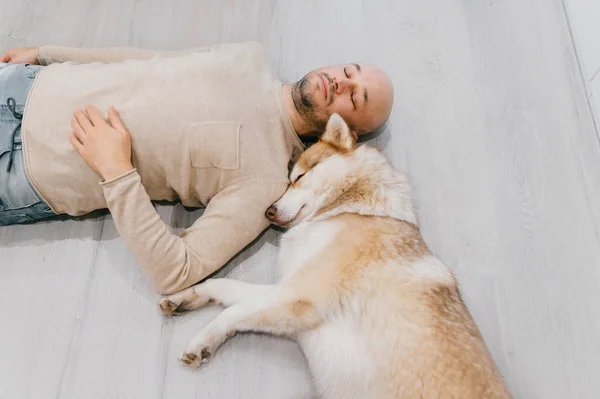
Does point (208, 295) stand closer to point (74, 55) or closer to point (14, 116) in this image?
point (14, 116)

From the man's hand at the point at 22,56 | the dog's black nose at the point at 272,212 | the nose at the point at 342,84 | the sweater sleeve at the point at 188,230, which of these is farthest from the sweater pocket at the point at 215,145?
the man's hand at the point at 22,56

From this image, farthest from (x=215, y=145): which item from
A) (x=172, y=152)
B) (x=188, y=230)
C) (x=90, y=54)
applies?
(x=90, y=54)

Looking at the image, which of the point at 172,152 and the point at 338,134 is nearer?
the point at 172,152

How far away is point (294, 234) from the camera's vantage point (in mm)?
2000

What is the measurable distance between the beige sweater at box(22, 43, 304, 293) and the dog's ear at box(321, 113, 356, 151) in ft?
0.75

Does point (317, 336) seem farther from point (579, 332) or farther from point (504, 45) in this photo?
point (504, 45)

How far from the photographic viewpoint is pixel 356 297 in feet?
5.62

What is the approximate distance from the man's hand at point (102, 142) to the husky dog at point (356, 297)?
56 centimetres

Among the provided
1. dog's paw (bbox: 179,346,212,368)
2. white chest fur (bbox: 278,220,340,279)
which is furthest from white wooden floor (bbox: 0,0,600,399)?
white chest fur (bbox: 278,220,340,279)

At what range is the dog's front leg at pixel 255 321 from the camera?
67.9 inches

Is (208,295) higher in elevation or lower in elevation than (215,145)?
lower

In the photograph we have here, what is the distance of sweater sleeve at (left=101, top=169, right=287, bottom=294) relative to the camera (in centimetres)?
179

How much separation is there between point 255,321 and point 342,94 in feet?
3.29

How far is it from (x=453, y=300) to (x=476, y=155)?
102cm
